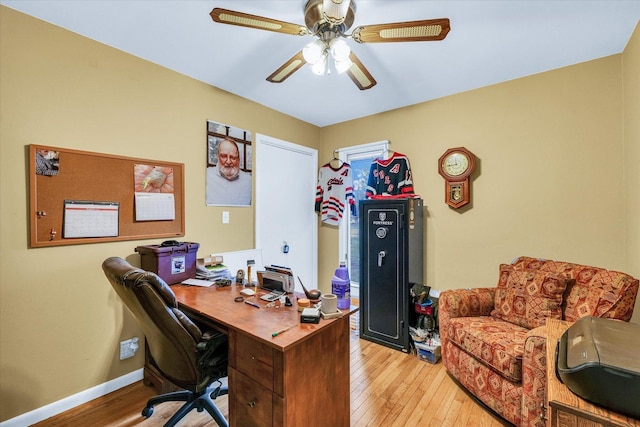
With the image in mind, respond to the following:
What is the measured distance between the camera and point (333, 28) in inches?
59.6

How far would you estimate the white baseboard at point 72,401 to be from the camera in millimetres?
1655

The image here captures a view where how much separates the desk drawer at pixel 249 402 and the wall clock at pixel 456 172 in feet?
7.72

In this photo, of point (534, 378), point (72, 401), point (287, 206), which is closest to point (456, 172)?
point (534, 378)

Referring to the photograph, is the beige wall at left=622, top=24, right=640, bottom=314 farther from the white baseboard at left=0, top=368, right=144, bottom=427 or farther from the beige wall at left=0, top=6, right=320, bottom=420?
the white baseboard at left=0, top=368, right=144, bottom=427

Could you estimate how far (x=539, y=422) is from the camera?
147 cm

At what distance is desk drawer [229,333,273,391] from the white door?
5.57ft

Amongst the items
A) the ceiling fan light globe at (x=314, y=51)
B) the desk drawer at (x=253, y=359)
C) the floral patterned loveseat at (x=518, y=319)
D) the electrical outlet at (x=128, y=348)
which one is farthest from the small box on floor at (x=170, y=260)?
the floral patterned loveseat at (x=518, y=319)

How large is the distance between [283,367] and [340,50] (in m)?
1.61

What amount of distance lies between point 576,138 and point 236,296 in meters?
2.90

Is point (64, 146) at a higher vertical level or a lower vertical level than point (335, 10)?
lower

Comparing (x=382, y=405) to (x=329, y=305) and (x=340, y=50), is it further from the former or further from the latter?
(x=340, y=50)

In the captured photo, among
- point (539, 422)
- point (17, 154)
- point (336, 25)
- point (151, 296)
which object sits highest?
point (336, 25)

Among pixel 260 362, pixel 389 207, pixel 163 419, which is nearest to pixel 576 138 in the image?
pixel 389 207

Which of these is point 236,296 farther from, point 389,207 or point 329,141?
point 329,141
